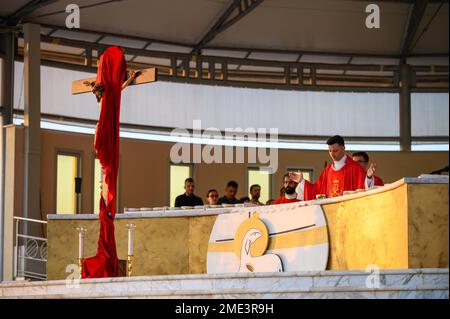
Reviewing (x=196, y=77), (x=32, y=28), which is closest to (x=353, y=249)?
(x=32, y=28)

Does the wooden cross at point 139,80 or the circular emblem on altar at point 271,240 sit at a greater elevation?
the wooden cross at point 139,80

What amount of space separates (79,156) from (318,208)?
9.38m

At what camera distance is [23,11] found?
1538 centimetres

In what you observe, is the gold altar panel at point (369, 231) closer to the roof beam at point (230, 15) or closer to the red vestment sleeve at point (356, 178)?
the red vestment sleeve at point (356, 178)

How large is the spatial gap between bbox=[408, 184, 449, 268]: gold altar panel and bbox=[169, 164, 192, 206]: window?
1144cm

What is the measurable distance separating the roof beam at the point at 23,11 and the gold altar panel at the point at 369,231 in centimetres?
861

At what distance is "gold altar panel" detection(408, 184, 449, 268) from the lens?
6309 mm

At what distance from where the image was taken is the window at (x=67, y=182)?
1622 centimetres

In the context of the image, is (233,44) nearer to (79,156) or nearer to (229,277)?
(79,156)

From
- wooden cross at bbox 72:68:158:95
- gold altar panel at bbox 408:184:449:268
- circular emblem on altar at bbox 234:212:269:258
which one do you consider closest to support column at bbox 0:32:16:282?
wooden cross at bbox 72:68:158:95

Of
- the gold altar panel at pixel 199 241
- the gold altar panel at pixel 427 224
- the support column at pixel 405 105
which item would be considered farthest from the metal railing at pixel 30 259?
the gold altar panel at pixel 427 224

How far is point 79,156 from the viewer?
16.6 meters

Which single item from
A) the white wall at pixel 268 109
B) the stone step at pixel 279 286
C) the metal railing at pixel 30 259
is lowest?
the metal railing at pixel 30 259

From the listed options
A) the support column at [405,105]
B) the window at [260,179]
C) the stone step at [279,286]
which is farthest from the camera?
the support column at [405,105]
